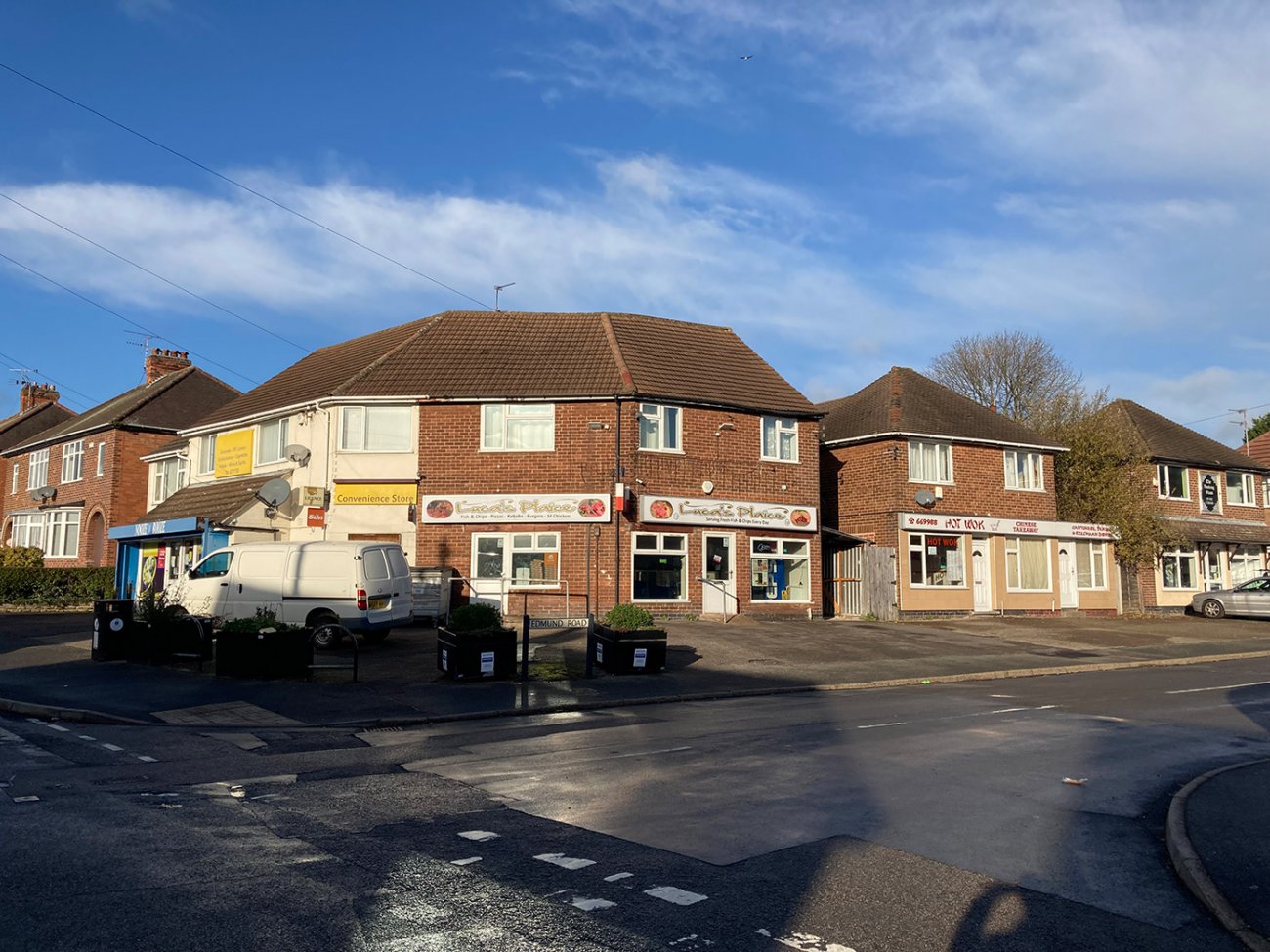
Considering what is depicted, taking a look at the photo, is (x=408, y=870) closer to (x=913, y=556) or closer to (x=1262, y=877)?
(x=1262, y=877)

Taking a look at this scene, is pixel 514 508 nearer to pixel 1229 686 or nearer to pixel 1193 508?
pixel 1229 686

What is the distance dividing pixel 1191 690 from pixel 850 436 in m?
17.7

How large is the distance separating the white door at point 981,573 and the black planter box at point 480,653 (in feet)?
69.1

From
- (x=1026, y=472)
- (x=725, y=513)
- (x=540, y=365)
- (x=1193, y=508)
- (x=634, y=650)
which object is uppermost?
(x=540, y=365)

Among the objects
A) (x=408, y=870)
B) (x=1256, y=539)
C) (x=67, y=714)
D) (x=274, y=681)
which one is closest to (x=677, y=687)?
(x=274, y=681)

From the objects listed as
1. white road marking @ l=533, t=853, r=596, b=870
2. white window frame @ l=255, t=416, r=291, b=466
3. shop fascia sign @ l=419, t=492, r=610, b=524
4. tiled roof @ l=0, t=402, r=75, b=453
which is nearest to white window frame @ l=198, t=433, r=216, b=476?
white window frame @ l=255, t=416, r=291, b=466

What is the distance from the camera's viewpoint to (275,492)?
26344 mm

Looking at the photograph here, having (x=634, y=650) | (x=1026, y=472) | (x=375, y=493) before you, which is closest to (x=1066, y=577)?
(x=1026, y=472)

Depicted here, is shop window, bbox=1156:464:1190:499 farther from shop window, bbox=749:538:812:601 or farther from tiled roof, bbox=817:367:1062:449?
shop window, bbox=749:538:812:601

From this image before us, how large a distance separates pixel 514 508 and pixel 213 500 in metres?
10.1

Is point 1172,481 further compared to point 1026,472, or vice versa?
point 1172,481

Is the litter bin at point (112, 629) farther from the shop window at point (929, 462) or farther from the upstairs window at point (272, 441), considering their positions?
the shop window at point (929, 462)

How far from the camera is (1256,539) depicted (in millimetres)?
40156

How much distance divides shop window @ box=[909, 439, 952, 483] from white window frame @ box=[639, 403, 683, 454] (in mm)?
9015
